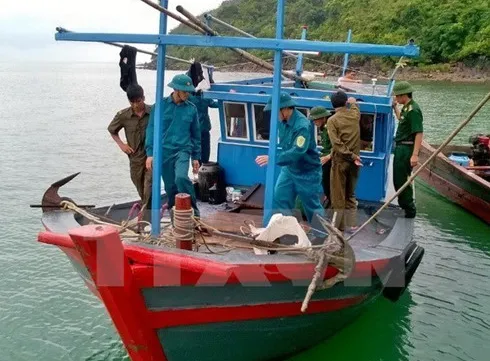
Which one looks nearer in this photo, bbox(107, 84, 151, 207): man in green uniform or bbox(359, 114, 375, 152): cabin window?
bbox(107, 84, 151, 207): man in green uniform

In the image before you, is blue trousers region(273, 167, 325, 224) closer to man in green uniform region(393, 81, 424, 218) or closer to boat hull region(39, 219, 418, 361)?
boat hull region(39, 219, 418, 361)

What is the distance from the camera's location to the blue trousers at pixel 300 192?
5.76 meters

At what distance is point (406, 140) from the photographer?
705 centimetres

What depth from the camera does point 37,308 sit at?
7.44 metres

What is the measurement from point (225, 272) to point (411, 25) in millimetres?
63267

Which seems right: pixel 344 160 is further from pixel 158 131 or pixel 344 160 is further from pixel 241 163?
pixel 158 131

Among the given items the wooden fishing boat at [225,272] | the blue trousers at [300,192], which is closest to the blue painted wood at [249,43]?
the wooden fishing boat at [225,272]

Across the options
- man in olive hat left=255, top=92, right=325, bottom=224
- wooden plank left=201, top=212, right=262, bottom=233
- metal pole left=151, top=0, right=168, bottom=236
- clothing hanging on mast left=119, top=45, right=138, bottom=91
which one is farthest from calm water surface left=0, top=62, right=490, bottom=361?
clothing hanging on mast left=119, top=45, right=138, bottom=91

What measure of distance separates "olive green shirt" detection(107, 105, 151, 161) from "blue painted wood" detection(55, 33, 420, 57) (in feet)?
4.29

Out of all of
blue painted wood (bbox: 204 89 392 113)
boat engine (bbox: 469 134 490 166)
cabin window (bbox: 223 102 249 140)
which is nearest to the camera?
blue painted wood (bbox: 204 89 392 113)

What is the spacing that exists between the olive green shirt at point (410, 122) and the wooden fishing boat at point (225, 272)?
1151mm

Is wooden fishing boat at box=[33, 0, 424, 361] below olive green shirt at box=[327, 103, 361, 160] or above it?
below

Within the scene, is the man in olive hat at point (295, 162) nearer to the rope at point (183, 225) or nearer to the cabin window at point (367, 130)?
the rope at point (183, 225)

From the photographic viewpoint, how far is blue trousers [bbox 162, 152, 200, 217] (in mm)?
5863
